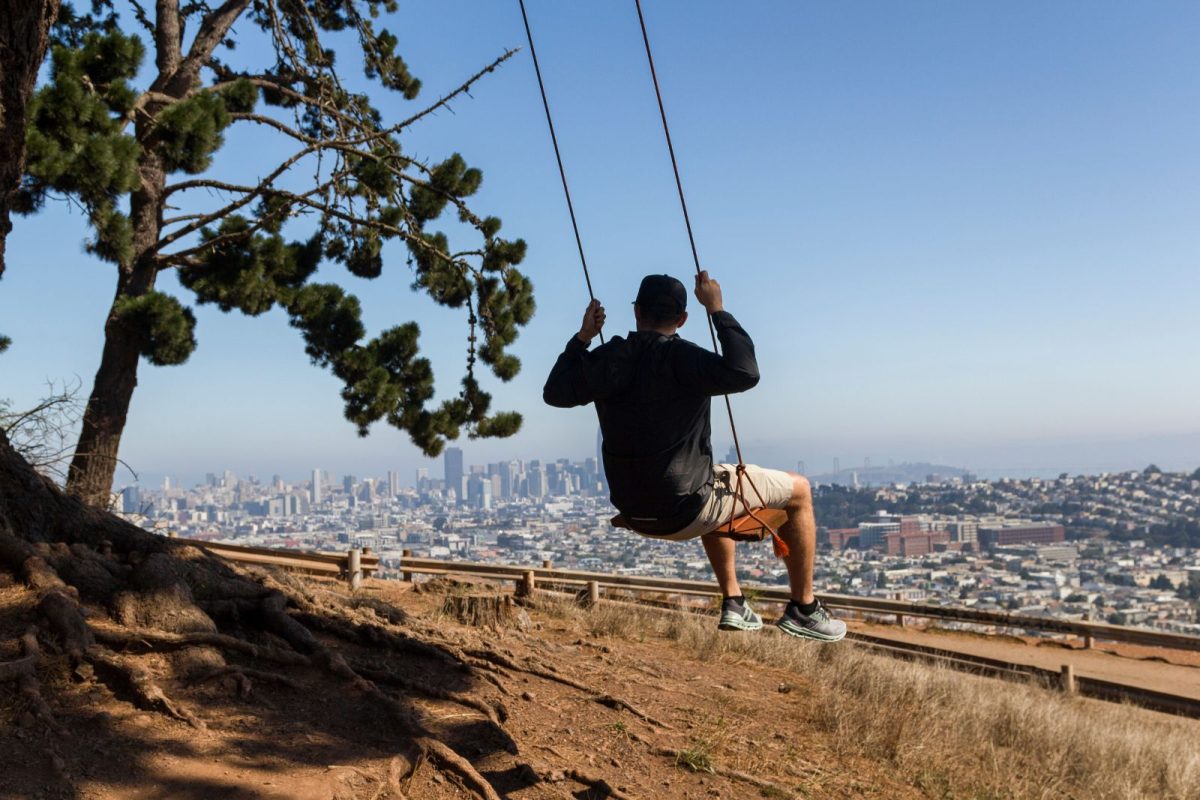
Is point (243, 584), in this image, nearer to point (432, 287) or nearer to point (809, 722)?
point (809, 722)

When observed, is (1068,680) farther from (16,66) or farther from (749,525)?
(16,66)

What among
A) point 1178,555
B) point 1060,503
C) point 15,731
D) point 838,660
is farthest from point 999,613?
point 1060,503

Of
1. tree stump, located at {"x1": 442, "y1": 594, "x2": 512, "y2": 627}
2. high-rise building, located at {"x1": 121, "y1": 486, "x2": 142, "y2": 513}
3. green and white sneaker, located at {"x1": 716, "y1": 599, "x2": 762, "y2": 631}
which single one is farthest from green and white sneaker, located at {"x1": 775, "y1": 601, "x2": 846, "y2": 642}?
high-rise building, located at {"x1": 121, "y1": 486, "x2": 142, "y2": 513}

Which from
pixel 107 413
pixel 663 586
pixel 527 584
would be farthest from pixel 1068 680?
pixel 107 413

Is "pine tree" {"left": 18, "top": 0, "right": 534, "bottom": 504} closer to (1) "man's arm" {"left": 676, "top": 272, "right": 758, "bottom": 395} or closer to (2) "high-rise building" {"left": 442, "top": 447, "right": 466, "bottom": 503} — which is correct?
(1) "man's arm" {"left": 676, "top": 272, "right": 758, "bottom": 395}

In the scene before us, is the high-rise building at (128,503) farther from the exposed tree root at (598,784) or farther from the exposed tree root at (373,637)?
the exposed tree root at (598,784)

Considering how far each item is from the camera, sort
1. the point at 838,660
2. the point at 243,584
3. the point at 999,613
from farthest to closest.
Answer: the point at 999,613 < the point at 838,660 < the point at 243,584

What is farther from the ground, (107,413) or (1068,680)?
(107,413)
